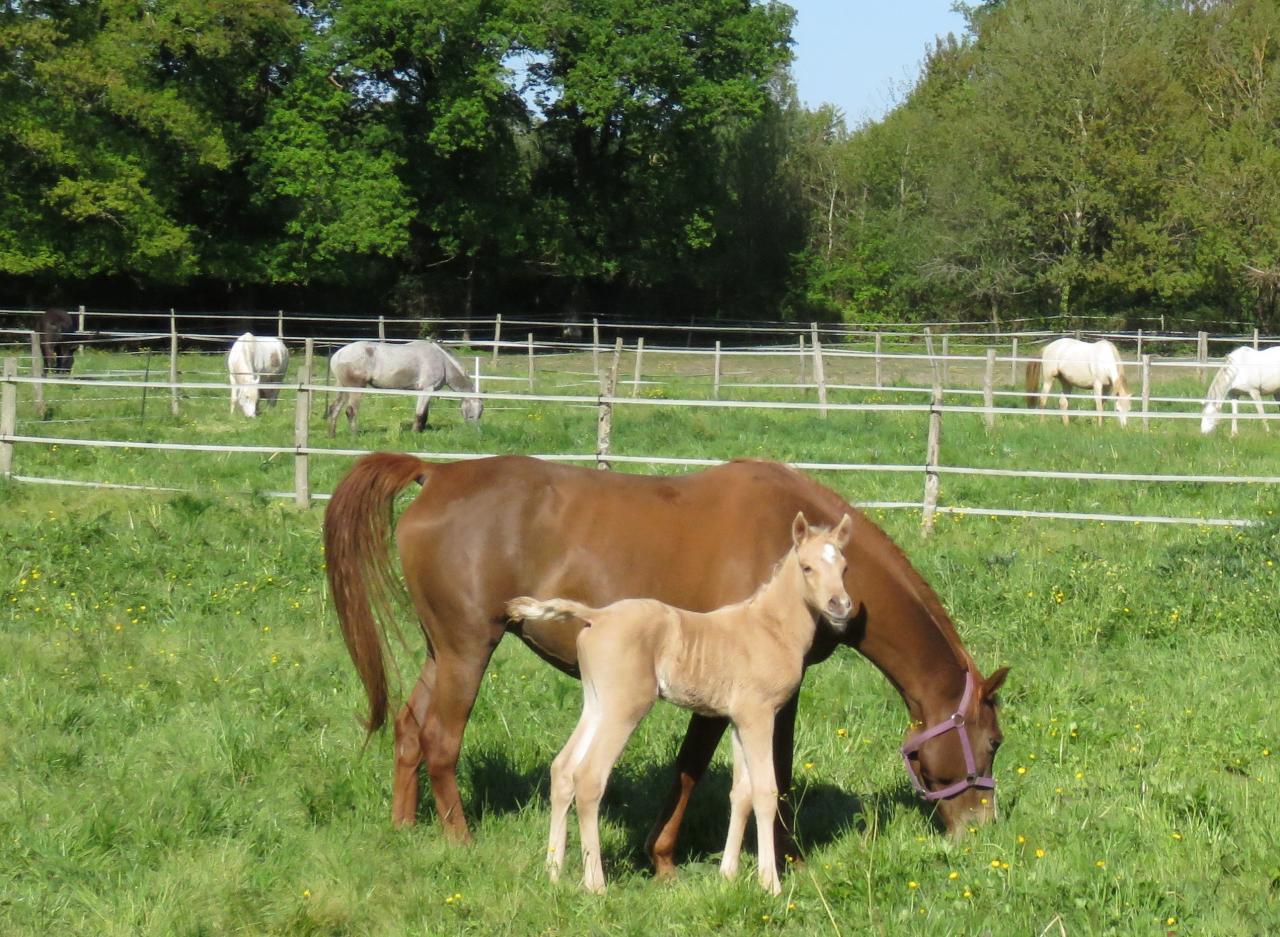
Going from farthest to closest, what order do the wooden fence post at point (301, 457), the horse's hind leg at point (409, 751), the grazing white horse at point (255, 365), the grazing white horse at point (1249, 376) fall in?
1. the grazing white horse at point (255, 365)
2. the grazing white horse at point (1249, 376)
3. the wooden fence post at point (301, 457)
4. the horse's hind leg at point (409, 751)

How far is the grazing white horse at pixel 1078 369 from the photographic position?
59.3 feet

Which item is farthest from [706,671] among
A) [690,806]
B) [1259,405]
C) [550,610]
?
[1259,405]

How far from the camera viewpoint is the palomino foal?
422cm

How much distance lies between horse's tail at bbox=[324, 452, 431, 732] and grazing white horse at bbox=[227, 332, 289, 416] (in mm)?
13726

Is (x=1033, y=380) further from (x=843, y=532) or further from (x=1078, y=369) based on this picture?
(x=843, y=532)

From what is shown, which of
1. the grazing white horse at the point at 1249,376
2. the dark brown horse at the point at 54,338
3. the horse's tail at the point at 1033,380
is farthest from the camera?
the dark brown horse at the point at 54,338

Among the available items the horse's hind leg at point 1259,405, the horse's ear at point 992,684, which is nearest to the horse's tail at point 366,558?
the horse's ear at point 992,684

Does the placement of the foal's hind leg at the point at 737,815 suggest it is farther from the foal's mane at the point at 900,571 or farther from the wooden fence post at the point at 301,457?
the wooden fence post at the point at 301,457

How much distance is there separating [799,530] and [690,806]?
143cm

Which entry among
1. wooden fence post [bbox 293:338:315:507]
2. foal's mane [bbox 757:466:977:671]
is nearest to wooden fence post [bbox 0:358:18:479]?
wooden fence post [bbox 293:338:315:507]

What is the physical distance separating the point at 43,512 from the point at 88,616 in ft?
9.94

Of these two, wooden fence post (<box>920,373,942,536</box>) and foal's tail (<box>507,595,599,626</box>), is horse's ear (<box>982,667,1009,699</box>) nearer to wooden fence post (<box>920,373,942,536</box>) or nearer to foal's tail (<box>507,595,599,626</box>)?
foal's tail (<box>507,595,599,626</box>)

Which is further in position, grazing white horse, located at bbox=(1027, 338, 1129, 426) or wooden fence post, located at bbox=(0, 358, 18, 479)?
grazing white horse, located at bbox=(1027, 338, 1129, 426)

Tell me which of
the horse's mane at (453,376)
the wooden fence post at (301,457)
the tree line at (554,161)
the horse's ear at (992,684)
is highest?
the tree line at (554,161)
